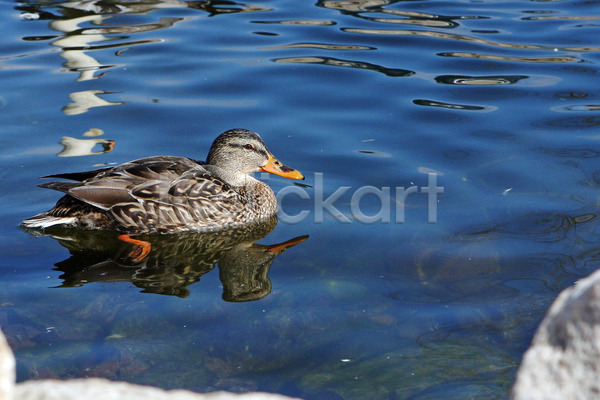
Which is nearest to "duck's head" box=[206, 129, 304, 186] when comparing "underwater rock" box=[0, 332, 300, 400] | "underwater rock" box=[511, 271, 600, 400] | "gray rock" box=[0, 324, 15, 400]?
"underwater rock" box=[0, 332, 300, 400]

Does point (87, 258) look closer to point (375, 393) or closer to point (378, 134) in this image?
point (375, 393)

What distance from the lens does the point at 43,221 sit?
276 inches

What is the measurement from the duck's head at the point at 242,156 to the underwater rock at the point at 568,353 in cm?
508

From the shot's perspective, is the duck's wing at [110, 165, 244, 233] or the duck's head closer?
the duck's wing at [110, 165, 244, 233]

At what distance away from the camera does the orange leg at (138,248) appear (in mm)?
6933

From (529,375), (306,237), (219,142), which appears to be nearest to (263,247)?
(306,237)

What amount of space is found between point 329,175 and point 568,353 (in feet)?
17.8

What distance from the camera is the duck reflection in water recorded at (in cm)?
635

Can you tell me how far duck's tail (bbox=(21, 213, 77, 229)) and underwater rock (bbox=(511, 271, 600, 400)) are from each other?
201 inches

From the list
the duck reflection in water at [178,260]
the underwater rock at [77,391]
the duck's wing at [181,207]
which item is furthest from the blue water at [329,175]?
the underwater rock at [77,391]

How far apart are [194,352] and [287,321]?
Answer: 0.75 metres

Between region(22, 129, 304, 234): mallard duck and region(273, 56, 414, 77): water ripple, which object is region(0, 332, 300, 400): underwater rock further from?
region(273, 56, 414, 77): water ripple

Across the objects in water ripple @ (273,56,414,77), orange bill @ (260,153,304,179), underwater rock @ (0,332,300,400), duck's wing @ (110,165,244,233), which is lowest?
duck's wing @ (110,165,244,233)

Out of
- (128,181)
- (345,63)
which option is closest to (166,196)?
(128,181)
